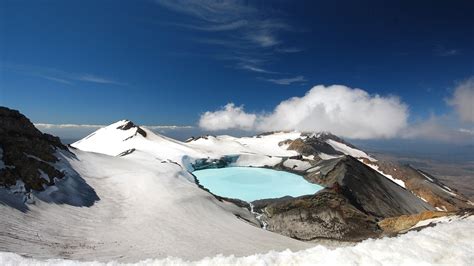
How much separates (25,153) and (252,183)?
5472 cm

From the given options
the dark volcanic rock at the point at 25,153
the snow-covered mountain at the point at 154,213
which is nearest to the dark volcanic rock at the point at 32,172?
the dark volcanic rock at the point at 25,153

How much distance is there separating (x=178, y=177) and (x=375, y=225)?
29.0 m

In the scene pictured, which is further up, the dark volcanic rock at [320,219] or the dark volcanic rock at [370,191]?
the dark volcanic rock at [370,191]

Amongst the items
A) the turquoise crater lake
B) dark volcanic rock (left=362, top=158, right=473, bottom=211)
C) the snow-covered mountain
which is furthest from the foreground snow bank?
dark volcanic rock (left=362, top=158, right=473, bottom=211)

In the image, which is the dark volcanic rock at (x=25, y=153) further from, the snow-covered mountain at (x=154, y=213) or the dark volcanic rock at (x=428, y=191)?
the dark volcanic rock at (x=428, y=191)

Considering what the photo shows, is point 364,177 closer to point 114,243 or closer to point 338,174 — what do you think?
point 338,174

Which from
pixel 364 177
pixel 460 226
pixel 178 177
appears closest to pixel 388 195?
pixel 364 177

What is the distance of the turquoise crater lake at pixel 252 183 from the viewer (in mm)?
69000

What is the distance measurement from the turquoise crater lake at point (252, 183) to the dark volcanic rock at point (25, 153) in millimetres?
34633

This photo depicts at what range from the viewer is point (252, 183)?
81.7m

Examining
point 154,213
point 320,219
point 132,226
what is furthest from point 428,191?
point 132,226

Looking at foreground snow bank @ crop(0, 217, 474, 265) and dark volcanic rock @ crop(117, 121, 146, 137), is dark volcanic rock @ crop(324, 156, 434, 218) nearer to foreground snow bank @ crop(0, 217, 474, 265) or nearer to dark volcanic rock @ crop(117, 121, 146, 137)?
foreground snow bank @ crop(0, 217, 474, 265)

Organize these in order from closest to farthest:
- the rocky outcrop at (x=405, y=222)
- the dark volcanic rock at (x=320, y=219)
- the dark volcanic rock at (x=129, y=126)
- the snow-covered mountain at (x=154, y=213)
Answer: the snow-covered mountain at (x=154, y=213)
the rocky outcrop at (x=405, y=222)
the dark volcanic rock at (x=320, y=219)
the dark volcanic rock at (x=129, y=126)

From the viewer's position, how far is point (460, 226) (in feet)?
45.1
